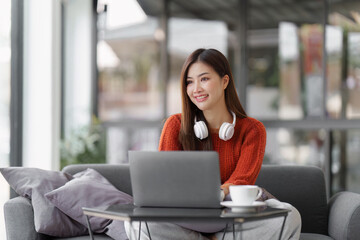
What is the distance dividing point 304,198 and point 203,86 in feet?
2.97

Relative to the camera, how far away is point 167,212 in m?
1.90

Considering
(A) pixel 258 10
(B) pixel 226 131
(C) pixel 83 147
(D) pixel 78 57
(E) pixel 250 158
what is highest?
(A) pixel 258 10

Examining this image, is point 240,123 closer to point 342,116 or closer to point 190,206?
point 190,206

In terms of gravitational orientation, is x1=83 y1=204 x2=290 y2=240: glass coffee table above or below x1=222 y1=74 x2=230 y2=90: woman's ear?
below

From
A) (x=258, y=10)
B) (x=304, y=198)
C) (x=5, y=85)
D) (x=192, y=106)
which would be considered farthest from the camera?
(x=258, y=10)

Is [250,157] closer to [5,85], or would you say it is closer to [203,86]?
[203,86]

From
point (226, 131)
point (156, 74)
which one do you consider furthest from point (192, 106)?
point (156, 74)

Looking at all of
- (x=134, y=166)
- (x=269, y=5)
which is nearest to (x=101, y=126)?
(x=269, y=5)

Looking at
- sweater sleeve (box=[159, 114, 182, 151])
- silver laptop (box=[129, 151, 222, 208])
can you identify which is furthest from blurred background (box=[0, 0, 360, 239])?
silver laptop (box=[129, 151, 222, 208])

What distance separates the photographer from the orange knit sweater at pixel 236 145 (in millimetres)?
→ 2660

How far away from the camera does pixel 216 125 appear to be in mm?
2787

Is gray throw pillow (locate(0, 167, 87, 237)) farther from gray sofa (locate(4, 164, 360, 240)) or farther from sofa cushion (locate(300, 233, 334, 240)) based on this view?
sofa cushion (locate(300, 233, 334, 240))

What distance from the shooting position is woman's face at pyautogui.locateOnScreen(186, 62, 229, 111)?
264 centimetres

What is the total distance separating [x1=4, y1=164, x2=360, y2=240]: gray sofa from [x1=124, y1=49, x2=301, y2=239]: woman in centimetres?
43
